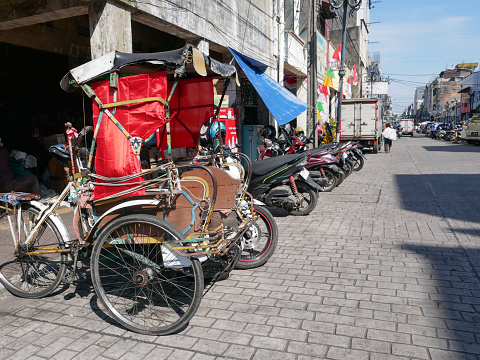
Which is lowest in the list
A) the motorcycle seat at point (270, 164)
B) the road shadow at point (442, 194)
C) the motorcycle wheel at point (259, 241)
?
the road shadow at point (442, 194)

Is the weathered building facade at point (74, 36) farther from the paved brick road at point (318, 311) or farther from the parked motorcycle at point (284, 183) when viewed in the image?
the paved brick road at point (318, 311)

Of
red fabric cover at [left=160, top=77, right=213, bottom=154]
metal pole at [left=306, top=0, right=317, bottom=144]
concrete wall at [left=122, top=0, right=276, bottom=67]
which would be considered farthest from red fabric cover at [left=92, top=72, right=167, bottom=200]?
metal pole at [left=306, top=0, right=317, bottom=144]

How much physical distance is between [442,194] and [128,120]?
26.0 feet

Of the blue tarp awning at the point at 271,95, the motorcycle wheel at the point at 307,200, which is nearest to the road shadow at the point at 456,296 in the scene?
the motorcycle wheel at the point at 307,200

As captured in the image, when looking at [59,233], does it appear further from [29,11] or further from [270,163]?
[29,11]

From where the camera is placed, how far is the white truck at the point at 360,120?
73.8 feet

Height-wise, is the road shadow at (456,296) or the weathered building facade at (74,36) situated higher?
the weathered building facade at (74,36)

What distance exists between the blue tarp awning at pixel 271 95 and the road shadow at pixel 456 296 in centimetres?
350

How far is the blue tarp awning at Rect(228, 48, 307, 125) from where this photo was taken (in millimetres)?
7625

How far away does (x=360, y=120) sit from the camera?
22734 millimetres

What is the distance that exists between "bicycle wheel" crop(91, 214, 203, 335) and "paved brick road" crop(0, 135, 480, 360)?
0.16 m

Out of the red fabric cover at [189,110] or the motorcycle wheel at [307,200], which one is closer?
the red fabric cover at [189,110]

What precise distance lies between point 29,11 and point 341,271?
251 inches

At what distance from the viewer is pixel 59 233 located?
3.82 m
